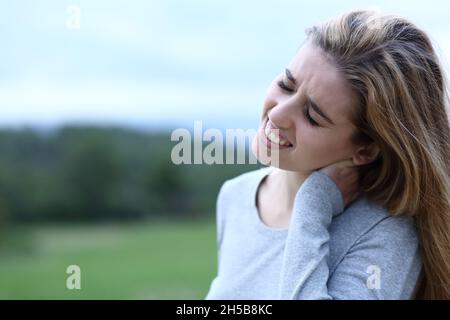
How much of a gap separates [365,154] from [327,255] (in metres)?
0.23

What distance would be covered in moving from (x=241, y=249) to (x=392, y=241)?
0.34 meters

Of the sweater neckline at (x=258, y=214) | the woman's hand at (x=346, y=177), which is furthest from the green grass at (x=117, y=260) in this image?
the woman's hand at (x=346, y=177)

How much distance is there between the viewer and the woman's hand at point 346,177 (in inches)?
48.9

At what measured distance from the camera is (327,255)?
1157mm

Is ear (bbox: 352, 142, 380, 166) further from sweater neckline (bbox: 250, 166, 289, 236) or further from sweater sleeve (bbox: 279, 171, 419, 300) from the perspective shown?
sweater neckline (bbox: 250, 166, 289, 236)

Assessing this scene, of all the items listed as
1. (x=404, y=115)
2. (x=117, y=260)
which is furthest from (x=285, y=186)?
(x=117, y=260)

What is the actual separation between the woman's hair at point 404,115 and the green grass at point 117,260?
3.55m

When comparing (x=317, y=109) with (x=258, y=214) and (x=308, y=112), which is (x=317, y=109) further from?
(x=258, y=214)

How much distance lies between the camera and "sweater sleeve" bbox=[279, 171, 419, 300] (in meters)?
1.12

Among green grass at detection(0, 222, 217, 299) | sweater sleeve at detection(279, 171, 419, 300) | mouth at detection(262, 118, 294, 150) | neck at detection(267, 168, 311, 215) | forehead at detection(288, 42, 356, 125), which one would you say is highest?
forehead at detection(288, 42, 356, 125)

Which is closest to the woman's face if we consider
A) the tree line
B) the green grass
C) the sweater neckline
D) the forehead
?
the forehead

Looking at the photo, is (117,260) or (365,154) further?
(117,260)
